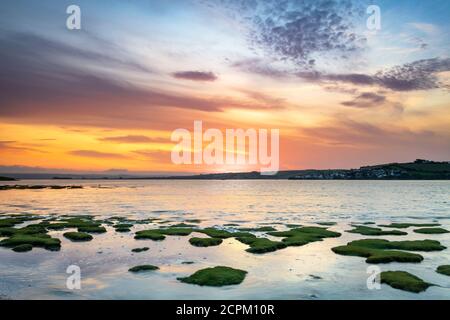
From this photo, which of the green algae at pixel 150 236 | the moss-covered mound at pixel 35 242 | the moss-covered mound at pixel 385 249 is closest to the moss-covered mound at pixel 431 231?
the moss-covered mound at pixel 385 249

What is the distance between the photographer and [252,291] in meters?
22.6

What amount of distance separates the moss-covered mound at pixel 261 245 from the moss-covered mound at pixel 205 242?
8.26 feet

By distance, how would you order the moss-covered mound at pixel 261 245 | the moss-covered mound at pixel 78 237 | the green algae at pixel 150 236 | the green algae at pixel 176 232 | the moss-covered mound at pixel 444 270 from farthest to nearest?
1. the green algae at pixel 176 232
2. the green algae at pixel 150 236
3. the moss-covered mound at pixel 78 237
4. the moss-covered mound at pixel 261 245
5. the moss-covered mound at pixel 444 270

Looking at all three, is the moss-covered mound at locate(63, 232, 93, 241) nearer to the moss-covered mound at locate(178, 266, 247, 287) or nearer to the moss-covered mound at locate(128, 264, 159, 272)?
the moss-covered mound at locate(128, 264, 159, 272)

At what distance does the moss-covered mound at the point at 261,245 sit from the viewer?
34.2m

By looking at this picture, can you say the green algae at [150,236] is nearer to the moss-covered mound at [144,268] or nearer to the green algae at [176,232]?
the green algae at [176,232]

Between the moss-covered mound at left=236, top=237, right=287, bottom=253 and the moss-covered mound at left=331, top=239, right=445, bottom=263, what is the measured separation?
484 centimetres

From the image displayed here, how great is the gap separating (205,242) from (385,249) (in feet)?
53.9

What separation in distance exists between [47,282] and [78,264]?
4.86m

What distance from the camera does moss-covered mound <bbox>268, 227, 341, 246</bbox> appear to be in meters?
38.1

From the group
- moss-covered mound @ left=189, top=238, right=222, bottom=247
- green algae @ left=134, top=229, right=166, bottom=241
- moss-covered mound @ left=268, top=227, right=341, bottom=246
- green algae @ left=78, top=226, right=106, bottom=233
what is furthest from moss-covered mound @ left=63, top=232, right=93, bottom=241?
moss-covered mound @ left=268, top=227, right=341, bottom=246

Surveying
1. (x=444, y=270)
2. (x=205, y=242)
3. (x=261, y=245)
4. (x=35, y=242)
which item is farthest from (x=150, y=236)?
(x=444, y=270)

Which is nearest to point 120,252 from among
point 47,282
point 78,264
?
point 78,264
